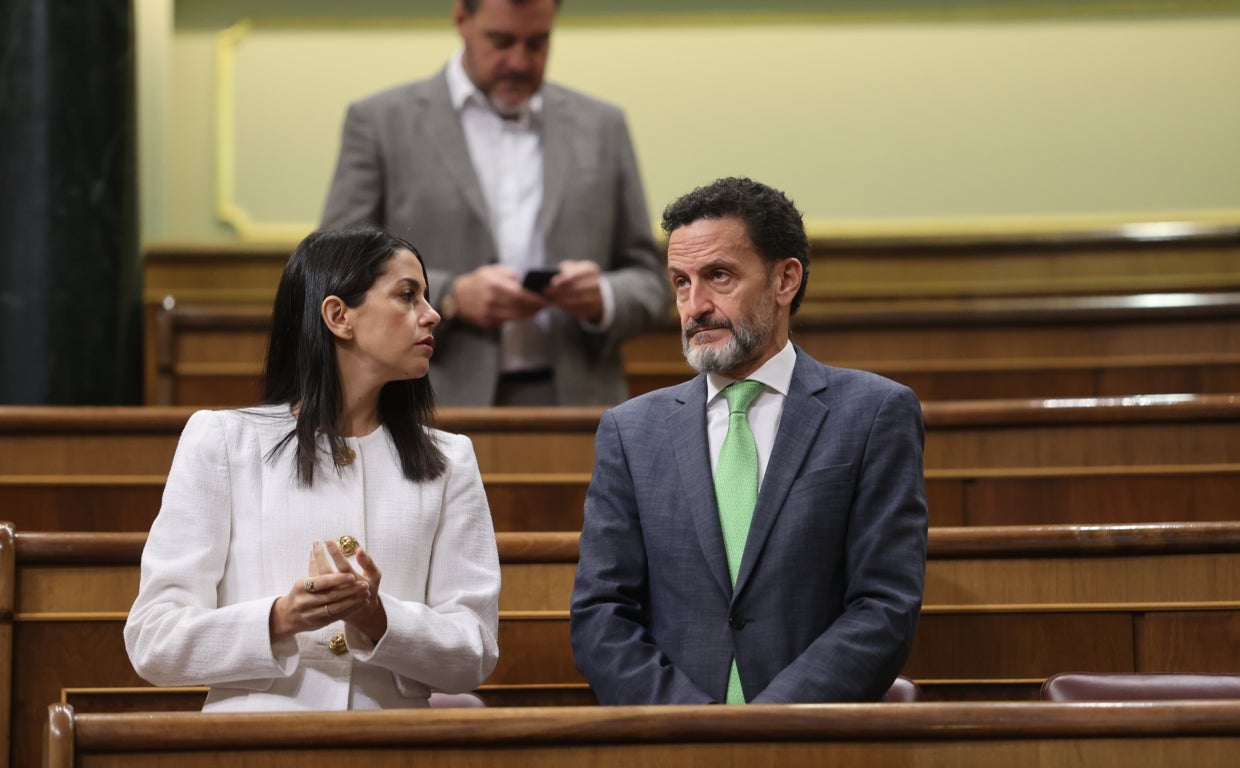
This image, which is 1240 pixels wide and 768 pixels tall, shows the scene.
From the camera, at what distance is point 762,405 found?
194 centimetres

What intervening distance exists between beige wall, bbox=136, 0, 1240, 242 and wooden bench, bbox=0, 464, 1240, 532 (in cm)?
227

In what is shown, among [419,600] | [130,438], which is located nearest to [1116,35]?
[130,438]

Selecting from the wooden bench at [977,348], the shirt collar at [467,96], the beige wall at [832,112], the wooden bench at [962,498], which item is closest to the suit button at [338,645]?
the wooden bench at [962,498]

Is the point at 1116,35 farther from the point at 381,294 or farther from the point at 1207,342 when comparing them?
the point at 381,294

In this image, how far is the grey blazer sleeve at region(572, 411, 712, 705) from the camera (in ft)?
5.81

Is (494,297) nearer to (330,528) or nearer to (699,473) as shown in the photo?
(699,473)

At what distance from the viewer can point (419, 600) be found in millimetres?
1754

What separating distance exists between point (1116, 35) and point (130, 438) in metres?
3.47

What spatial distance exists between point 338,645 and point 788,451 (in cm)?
58

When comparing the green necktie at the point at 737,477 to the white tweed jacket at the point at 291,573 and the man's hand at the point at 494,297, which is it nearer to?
the white tweed jacket at the point at 291,573

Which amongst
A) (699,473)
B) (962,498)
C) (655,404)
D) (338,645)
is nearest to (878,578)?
(699,473)

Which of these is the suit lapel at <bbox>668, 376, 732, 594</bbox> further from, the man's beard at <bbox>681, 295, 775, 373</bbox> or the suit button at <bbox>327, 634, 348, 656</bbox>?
the suit button at <bbox>327, 634, 348, 656</bbox>

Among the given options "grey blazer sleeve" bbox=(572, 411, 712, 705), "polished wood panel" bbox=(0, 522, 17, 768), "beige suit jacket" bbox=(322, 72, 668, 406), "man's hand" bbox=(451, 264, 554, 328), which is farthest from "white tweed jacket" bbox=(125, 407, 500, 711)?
"beige suit jacket" bbox=(322, 72, 668, 406)

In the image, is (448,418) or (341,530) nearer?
(341,530)
